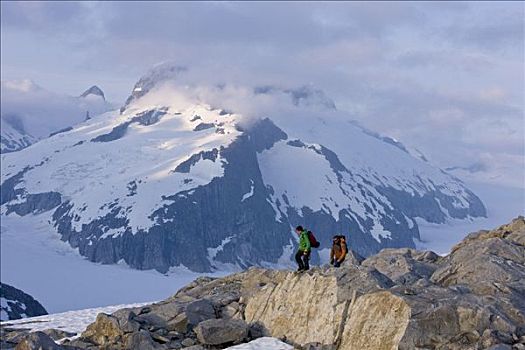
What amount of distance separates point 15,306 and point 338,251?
149 metres

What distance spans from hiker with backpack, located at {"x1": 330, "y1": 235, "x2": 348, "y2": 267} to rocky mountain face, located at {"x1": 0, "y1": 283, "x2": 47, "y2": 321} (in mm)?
134686

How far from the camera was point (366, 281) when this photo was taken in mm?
32781

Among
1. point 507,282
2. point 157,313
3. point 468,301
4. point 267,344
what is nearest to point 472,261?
point 507,282

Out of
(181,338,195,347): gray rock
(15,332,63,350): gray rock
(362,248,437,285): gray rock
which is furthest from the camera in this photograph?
(362,248,437,285): gray rock

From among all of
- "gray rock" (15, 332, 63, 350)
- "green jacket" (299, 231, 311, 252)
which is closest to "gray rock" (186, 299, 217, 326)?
"green jacket" (299, 231, 311, 252)

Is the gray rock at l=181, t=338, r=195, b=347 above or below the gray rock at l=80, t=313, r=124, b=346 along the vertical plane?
below

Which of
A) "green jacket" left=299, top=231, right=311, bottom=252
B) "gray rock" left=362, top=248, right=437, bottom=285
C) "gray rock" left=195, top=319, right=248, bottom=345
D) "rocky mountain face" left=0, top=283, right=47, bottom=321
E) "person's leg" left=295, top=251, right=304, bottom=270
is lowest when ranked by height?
"rocky mountain face" left=0, top=283, right=47, bottom=321

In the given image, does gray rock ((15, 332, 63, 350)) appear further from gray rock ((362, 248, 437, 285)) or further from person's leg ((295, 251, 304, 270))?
gray rock ((362, 248, 437, 285))

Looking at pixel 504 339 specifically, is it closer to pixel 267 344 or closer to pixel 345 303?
pixel 345 303

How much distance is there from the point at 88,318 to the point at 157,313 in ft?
34.9

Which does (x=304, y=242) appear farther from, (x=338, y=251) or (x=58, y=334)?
(x=58, y=334)

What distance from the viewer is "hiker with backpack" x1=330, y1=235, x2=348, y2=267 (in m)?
38.5

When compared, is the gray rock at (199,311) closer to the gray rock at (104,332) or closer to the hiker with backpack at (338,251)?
the gray rock at (104,332)

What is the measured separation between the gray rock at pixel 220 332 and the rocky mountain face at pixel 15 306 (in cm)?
13730
